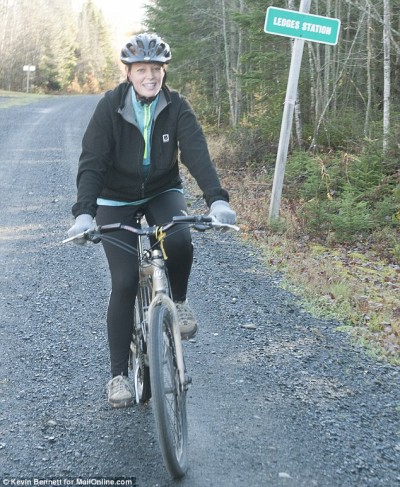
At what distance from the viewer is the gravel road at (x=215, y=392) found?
347 cm

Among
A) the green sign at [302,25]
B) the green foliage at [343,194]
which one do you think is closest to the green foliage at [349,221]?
the green foliage at [343,194]

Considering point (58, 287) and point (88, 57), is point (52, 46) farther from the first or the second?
point (58, 287)

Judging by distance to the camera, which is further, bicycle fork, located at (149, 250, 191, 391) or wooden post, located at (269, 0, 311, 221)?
wooden post, located at (269, 0, 311, 221)

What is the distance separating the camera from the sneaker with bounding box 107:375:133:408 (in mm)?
3910

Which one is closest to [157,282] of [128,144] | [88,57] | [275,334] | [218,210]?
[218,210]

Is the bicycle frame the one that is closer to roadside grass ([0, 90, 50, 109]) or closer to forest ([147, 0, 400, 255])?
forest ([147, 0, 400, 255])

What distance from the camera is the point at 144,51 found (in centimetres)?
362

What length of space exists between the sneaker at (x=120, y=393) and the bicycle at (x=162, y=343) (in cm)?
14

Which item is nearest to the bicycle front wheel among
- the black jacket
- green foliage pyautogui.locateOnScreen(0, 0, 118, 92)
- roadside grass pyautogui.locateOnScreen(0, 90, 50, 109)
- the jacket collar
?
the black jacket

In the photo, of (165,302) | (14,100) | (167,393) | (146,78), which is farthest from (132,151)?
(14,100)

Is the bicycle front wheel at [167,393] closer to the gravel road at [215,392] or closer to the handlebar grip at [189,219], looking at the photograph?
the gravel road at [215,392]

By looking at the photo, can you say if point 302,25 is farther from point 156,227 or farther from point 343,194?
point 156,227

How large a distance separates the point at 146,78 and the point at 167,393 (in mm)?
1834

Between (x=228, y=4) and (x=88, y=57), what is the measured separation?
59041 mm
